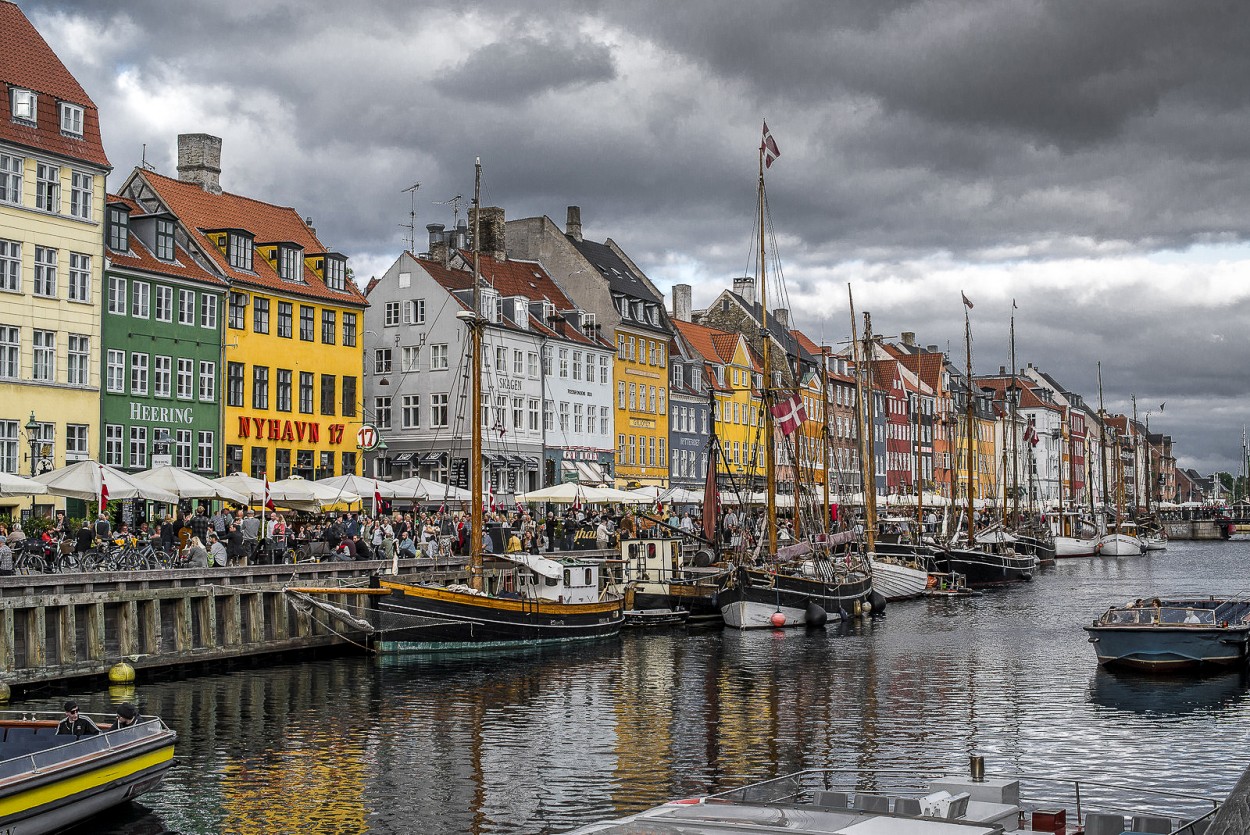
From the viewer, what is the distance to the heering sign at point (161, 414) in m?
56.5

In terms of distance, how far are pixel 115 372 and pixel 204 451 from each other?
5690mm

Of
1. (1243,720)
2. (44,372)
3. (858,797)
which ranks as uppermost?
(44,372)

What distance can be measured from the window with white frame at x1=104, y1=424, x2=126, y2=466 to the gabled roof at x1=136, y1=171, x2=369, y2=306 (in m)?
9.35

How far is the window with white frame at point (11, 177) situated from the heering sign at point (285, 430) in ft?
46.2

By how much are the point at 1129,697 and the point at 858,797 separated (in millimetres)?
25891

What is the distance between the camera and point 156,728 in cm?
2228

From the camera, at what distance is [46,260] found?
174 feet

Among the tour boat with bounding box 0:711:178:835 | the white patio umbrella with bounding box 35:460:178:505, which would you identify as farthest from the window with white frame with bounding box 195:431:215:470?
the tour boat with bounding box 0:711:178:835

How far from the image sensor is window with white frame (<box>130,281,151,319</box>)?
187ft

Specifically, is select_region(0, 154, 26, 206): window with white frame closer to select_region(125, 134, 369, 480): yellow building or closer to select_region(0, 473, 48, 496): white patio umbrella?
select_region(125, 134, 369, 480): yellow building

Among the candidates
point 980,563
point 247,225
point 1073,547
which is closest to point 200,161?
point 247,225

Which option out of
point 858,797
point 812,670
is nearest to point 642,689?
point 812,670

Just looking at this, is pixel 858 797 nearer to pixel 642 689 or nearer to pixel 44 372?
pixel 642 689

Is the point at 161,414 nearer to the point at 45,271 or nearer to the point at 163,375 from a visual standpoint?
the point at 163,375
